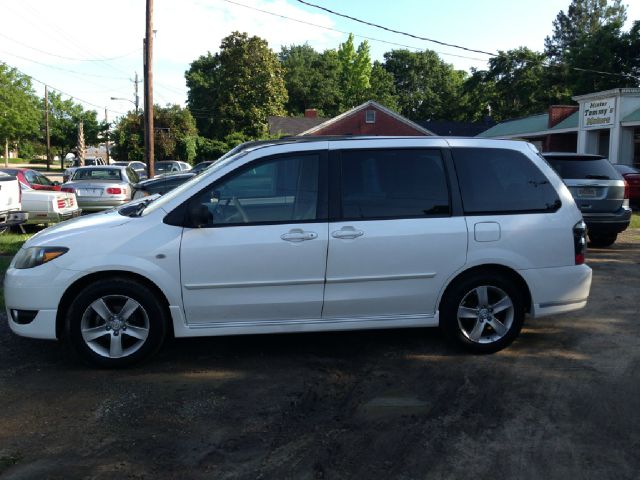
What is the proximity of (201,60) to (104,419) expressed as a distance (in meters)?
82.4

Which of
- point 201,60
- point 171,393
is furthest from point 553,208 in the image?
point 201,60

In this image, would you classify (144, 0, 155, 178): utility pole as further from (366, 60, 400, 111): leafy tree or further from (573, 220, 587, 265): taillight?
(366, 60, 400, 111): leafy tree

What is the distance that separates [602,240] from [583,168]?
171cm

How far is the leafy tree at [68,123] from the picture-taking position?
73.6m

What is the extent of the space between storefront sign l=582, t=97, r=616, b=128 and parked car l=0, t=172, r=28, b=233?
→ 25.1 m

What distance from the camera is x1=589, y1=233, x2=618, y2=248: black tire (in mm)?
11414

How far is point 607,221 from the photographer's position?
10.7 meters

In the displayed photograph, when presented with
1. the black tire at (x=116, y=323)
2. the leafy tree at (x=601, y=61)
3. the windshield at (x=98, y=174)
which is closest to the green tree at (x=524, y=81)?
the leafy tree at (x=601, y=61)

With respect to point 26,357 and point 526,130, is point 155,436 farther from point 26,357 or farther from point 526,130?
point 526,130

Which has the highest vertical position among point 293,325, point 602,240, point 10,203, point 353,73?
point 353,73

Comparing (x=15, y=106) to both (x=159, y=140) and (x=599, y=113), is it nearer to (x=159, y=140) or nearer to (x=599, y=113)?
(x=159, y=140)

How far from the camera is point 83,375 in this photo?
189 inches

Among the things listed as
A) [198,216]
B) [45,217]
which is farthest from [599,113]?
[198,216]

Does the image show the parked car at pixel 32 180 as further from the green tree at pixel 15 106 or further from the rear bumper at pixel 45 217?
the green tree at pixel 15 106
